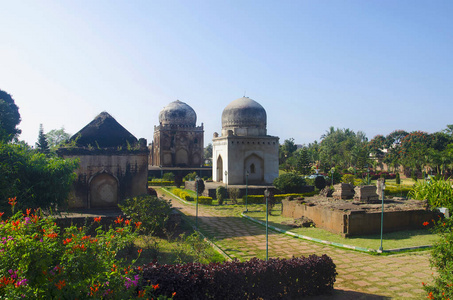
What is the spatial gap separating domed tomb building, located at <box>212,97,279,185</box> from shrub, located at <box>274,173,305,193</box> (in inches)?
127

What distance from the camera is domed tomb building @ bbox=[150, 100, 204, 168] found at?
38.3 meters

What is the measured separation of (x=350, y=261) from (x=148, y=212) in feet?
22.7

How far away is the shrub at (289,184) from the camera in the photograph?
23469mm

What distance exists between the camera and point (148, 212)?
1219 centimetres

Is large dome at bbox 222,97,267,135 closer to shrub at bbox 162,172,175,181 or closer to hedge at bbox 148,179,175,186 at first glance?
hedge at bbox 148,179,175,186

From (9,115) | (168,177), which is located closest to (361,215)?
(168,177)

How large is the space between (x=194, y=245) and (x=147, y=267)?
12.0ft

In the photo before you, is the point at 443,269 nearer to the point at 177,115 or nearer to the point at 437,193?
the point at 437,193

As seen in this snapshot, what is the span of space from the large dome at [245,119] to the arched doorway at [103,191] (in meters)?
14.3

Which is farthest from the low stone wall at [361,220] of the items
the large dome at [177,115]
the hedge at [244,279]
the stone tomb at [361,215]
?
the large dome at [177,115]

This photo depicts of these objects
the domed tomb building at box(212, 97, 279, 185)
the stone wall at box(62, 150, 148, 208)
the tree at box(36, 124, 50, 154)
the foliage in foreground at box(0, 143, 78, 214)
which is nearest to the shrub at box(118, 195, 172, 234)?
the foliage in foreground at box(0, 143, 78, 214)

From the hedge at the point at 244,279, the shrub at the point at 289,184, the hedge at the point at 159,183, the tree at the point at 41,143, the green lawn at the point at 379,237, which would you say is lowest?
the green lawn at the point at 379,237

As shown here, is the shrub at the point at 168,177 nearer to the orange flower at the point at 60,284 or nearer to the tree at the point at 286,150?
the tree at the point at 286,150

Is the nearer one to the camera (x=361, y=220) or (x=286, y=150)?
(x=361, y=220)
